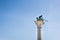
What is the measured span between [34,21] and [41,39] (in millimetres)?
5264

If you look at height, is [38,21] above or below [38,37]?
above

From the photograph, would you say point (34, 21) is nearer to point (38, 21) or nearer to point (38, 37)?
point (38, 21)

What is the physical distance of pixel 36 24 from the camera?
5262 cm

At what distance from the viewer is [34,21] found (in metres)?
52.9

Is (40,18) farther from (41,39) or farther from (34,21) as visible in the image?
(41,39)

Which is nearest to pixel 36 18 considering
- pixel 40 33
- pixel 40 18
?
pixel 40 18

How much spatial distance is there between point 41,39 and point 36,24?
429cm

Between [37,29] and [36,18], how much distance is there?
11.6ft

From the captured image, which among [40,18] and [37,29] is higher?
[40,18]

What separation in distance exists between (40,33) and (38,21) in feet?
11.7

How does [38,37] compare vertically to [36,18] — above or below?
below

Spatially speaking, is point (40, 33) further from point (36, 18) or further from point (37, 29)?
point (36, 18)

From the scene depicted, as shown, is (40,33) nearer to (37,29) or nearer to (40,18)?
(37,29)

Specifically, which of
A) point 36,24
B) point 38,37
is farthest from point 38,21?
point 38,37
